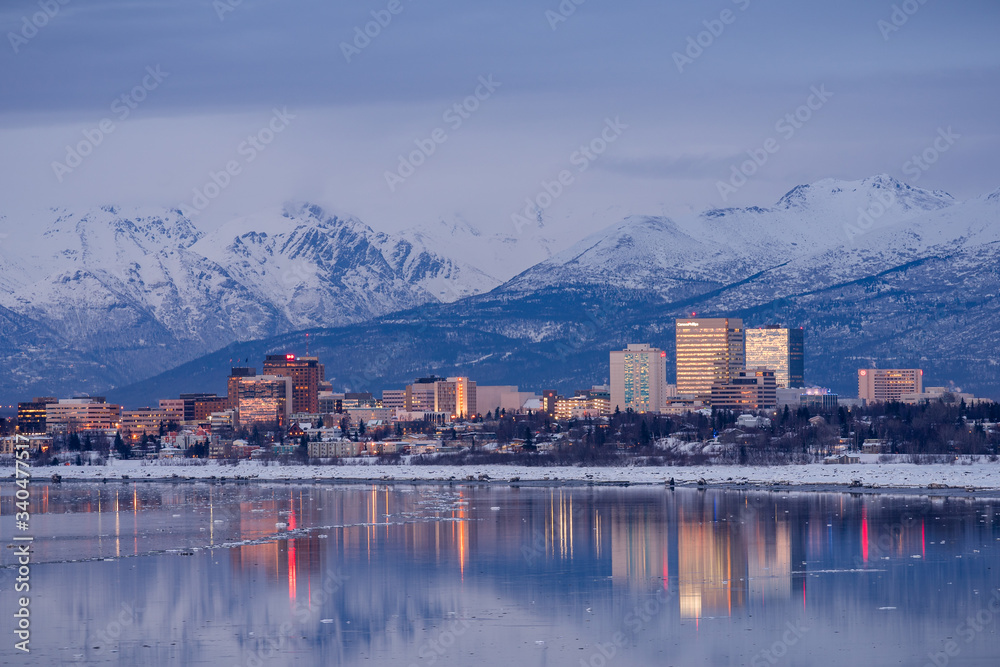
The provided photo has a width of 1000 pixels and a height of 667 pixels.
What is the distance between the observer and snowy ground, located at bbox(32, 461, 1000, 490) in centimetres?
10344

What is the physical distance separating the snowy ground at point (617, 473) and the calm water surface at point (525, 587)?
22.9 meters

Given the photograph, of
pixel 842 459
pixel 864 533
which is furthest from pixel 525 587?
pixel 842 459

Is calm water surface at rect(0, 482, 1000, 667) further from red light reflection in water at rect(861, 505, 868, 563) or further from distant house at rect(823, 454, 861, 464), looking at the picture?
distant house at rect(823, 454, 861, 464)

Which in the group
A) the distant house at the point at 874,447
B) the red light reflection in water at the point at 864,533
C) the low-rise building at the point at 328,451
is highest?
the red light reflection in water at the point at 864,533

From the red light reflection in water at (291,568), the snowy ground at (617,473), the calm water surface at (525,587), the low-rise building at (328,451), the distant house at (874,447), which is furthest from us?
the low-rise building at (328,451)

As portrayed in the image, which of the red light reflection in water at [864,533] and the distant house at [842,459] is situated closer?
the red light reflection in water at [864,533]

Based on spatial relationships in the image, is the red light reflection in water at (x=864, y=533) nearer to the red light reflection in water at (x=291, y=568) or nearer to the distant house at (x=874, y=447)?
the red light reflection in water at (x=291, y=568)

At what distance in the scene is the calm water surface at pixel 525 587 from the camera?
37406 millimetres

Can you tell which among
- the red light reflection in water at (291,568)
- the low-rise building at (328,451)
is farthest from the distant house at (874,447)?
the red light reflection in water at (291,568)

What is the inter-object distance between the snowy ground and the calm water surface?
22919 millimetres

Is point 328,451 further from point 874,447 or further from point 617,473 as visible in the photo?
point 874,447

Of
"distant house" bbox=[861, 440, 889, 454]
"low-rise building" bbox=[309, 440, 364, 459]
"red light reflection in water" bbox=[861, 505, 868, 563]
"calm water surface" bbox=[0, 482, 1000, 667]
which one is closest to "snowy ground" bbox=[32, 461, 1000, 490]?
"distant house" bbox=[861, 440, 889, 454]

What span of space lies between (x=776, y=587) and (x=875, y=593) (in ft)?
10.5

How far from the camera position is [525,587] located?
47.7 m
